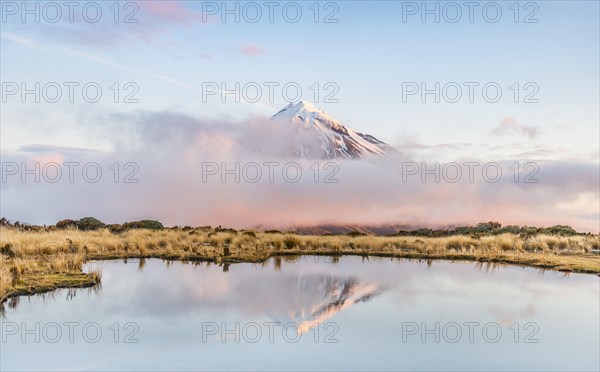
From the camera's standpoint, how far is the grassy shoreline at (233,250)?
17.5m

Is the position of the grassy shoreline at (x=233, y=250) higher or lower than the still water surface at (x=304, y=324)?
higher

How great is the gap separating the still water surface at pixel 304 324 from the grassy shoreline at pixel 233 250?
1.98 m

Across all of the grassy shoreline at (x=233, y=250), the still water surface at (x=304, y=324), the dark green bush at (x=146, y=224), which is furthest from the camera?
the dark green bush at (x=146, y=224)

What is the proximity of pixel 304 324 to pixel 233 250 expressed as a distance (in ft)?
48.0

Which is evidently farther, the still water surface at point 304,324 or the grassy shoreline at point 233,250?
the grassy shoreline at point 233,250

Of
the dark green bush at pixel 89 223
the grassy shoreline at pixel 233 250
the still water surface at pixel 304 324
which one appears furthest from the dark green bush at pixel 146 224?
the still water surface at pixel 304 324

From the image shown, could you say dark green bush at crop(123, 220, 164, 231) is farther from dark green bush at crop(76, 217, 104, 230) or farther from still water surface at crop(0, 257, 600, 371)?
still water surface at crop(0, 257, 600, 371)

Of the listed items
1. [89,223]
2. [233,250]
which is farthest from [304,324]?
[89,223]

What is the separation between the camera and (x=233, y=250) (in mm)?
25594

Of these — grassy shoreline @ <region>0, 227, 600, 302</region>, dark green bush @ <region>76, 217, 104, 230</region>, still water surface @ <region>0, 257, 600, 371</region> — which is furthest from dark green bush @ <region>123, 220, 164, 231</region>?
still water surface @ <region>0, 257, 600, 371</region>

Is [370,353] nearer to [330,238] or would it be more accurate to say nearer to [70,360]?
[70,360]

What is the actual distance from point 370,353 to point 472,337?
2457mm

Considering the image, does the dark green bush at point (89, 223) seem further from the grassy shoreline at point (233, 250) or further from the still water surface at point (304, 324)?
the still water surface at point (304, 324)

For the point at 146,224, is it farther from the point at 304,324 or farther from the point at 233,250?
the point at 304,324
